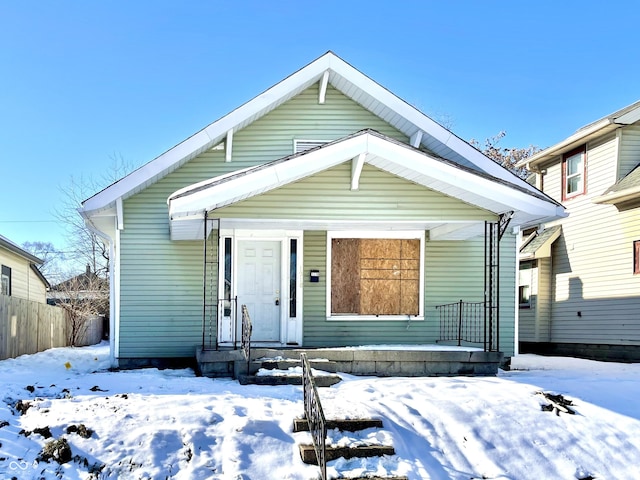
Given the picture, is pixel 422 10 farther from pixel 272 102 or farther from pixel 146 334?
pixel 146 334

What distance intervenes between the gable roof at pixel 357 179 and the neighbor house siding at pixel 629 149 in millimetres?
6082

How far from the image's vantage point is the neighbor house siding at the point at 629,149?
13719 mm

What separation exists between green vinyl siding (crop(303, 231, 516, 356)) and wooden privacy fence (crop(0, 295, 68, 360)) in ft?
22.3

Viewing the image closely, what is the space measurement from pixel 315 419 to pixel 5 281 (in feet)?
57.8

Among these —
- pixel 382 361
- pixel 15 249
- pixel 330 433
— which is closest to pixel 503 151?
pixel 15 249

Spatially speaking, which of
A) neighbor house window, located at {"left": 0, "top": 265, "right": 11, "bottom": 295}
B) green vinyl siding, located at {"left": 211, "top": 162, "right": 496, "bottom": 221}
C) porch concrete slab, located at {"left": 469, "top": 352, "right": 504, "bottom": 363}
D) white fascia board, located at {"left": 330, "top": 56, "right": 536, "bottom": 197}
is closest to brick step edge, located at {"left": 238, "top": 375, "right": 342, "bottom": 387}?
green vinyl siding, located at {"left": 211, "top": 162, "right": 496, "bottom": 221}

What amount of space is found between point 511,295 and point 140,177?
741 centimetres

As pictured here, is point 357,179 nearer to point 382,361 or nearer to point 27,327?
point 382,361

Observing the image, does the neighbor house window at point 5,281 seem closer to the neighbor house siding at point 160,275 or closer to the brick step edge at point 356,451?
the neighbor house siding at point 160,275

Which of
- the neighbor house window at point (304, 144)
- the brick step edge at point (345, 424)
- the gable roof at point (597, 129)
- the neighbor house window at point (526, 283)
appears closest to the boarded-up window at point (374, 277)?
the neighbor house window at point (304, 144)

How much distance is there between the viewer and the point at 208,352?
8.57 metres

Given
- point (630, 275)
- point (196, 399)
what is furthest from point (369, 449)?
point (630, 275)

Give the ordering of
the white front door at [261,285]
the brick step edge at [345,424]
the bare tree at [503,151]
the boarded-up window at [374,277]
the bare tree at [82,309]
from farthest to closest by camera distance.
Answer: the bare tree at [503,151] → the bare tree at [82,309] → the boarded-up window at [374,277] → the white front door at [261,285] → the brick step edge at [345,424]

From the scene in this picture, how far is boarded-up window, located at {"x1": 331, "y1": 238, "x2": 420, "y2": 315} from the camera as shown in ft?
35.6
